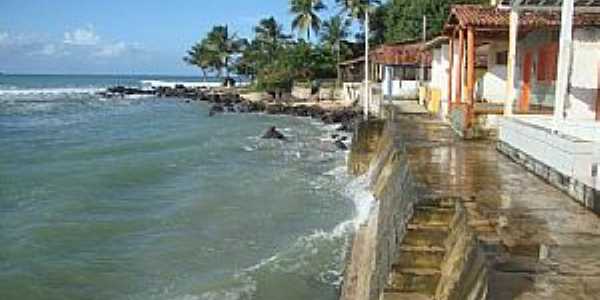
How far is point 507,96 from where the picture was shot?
17531 mm

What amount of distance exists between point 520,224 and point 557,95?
486 centimetres

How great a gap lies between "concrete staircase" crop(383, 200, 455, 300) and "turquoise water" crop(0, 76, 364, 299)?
457 cm

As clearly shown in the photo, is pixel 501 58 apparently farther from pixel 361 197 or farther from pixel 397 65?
pixel 397 65

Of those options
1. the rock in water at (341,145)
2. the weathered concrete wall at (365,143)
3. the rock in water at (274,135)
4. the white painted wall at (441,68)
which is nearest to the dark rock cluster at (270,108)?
the rock in water at (274,135)

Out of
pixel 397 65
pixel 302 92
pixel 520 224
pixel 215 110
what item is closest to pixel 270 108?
pixel 302 92

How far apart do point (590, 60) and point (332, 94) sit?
4177 centimetres

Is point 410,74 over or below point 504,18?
below

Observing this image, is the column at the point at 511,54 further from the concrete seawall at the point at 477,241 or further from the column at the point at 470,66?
the concrete seawall at the point at 477,241

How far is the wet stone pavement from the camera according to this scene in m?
5.92

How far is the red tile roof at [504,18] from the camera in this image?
1861 centimetres

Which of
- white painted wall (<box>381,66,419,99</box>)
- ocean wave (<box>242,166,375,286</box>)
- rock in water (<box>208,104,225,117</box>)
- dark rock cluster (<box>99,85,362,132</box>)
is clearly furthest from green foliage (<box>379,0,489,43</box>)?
ocean wave (<box>242,166,375,286</box>)

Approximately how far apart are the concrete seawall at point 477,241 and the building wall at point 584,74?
578 cm

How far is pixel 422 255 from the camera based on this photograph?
766cm

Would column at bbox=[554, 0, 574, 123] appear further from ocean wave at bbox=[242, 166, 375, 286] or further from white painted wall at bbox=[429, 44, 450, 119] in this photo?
white painted wall at bbox=[429, 44, 450, 119]
